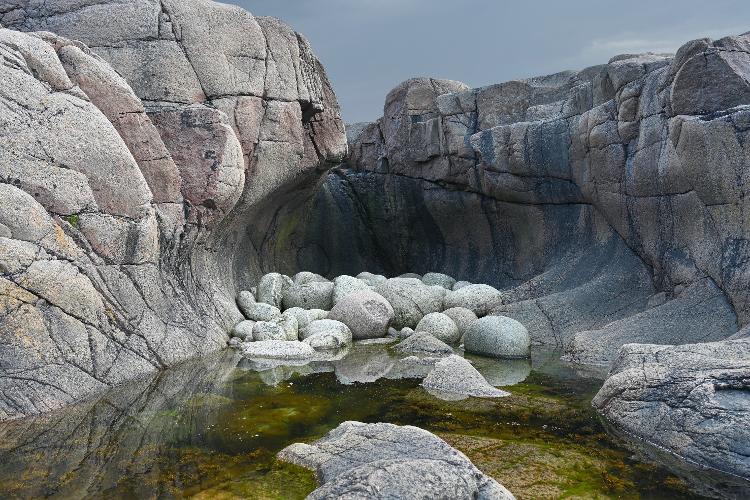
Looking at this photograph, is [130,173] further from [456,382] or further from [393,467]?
[393,467]

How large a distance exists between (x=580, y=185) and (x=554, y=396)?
625cm

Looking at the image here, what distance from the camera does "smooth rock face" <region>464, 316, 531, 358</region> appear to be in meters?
9.27

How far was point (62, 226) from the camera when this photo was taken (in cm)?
730

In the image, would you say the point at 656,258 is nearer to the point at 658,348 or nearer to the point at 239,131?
the point at 658,348

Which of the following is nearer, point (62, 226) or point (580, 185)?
point (62, 226)

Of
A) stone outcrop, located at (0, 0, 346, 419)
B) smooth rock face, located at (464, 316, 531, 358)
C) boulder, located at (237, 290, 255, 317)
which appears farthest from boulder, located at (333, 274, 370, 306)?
smooth rock face, located at (464, 316, 531, 358)

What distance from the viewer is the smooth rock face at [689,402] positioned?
16.3 feet

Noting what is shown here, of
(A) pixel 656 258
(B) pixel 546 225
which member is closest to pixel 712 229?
(A) pixel 656 258

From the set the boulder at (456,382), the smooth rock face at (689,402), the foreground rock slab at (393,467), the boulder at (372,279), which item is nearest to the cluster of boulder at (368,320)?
the boulder at (372,279)

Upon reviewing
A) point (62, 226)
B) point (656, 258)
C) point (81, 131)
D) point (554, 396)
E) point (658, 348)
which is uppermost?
point (81, 131)

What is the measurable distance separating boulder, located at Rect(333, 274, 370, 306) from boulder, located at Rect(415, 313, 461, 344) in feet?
5.32

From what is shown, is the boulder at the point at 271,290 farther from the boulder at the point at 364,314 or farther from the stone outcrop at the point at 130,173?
the boulder at the point at 364,314

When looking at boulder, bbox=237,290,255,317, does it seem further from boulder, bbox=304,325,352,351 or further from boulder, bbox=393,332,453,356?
boulder, bbox=393,332,453,356

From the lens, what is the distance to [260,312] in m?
10.7
